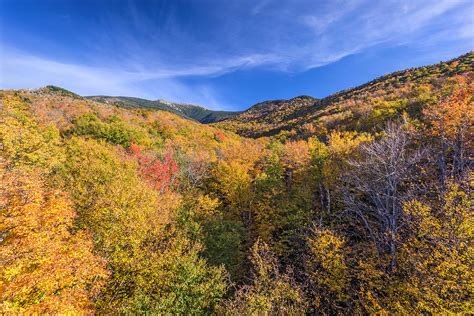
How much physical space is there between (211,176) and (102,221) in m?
24.0

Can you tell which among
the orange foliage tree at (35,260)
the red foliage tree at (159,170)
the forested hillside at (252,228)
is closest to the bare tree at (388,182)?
the forested hillside at (252,228)

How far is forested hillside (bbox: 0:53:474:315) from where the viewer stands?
1427cm

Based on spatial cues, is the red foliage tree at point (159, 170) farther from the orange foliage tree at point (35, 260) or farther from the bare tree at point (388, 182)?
the bare tree at point (388, 182)

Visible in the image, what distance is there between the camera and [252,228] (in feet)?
116

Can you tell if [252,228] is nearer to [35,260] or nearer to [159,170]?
[159,170]

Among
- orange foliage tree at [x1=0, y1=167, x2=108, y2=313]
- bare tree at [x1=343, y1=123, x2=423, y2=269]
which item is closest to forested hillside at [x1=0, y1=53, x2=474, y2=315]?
orange foliage tree at [x1=0, y1=167, x2=108, y2=313]

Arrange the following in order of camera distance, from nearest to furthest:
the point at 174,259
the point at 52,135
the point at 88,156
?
the point at 174,259 → the point at 88,156 → the point at 52,135

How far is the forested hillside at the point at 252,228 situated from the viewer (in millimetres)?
14273

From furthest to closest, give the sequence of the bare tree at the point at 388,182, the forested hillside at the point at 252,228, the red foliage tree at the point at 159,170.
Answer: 1. the red foliage tree at the point at 159,170
2. the bare tree at the point at 388,182
3. the forested hillside at the point at 252,228

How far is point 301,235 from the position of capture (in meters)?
27.1

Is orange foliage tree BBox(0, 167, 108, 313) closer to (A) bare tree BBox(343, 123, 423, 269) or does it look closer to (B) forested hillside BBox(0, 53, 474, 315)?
(B) forested hillside BBox(0, 53, 474, 315)

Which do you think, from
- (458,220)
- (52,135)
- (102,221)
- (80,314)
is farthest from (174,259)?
(52,135)

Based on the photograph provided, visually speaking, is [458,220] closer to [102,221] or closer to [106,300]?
[106,300]

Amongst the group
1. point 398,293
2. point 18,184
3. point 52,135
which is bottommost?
point 398,293
